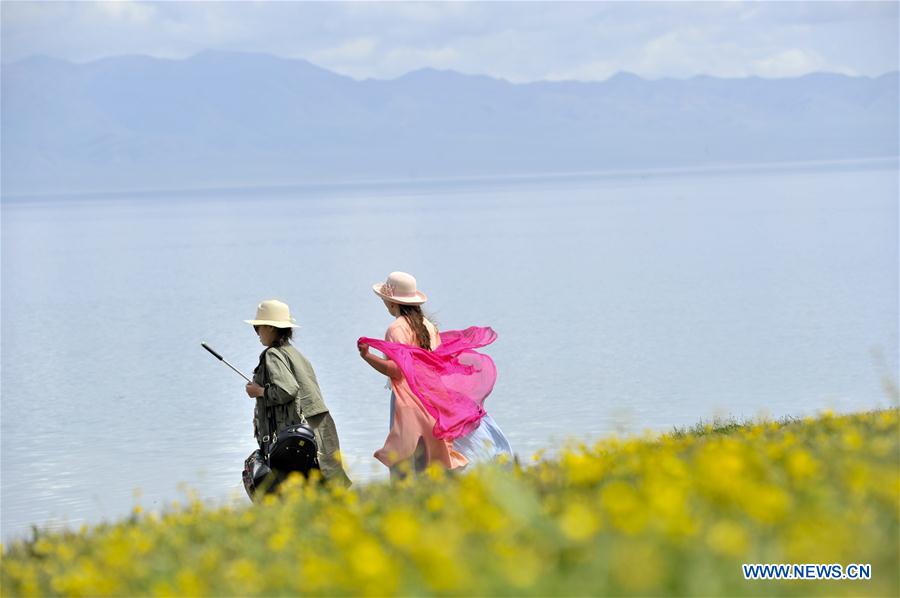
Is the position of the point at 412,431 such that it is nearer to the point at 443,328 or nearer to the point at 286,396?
the point at 286,396

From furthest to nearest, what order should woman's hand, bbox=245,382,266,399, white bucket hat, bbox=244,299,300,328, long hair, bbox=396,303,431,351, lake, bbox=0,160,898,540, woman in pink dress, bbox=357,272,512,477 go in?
1. lake, bbox=0,160,898,540
2. long hair, bbox=396,303,431,351
3. white bucket hat, bbox=244,299,300,328
4. woman in pink dress, bbox=357,272,512,477
5. woman's hand, bbox=245,382,266,399

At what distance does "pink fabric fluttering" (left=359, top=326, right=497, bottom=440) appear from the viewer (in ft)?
30.6

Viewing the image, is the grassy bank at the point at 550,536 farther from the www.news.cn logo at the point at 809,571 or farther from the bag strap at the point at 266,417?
the bag strap at the point at 266,417

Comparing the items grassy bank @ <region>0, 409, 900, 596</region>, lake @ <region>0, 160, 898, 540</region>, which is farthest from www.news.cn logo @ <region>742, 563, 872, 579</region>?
lake @ <region>0, 160, 898, 540</region>

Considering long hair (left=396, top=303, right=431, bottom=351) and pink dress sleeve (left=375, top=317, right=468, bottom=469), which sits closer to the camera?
pink dress sleeve (left=375, top=317, right=468, bottom=469)

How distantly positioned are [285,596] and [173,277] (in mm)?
50562

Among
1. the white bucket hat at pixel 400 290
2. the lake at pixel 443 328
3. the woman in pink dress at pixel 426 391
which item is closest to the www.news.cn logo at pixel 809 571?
the lake at pixel 443 328

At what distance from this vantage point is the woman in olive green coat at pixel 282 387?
9.10m

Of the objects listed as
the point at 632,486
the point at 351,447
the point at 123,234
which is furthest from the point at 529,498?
the point at 123,234

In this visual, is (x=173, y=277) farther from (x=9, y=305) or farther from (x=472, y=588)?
(x=472, y=588)

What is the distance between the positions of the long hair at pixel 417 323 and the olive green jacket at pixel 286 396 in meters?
0.71

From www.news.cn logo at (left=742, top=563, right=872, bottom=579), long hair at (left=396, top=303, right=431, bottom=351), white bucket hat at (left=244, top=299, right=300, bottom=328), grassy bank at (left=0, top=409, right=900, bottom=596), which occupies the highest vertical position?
white bucket hat at (left=244, top=299, right=300, bottom=328)

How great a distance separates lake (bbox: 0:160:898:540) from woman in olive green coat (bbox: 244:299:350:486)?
1000 millimetres

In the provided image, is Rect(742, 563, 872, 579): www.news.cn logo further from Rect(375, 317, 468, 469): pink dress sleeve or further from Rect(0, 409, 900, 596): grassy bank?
Rect(375, 317, 468, 469): pink dress sleeve
